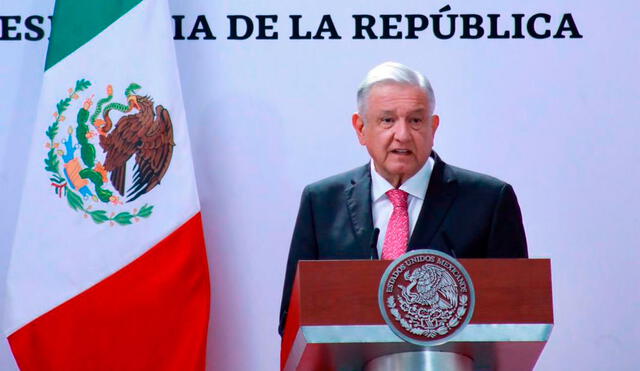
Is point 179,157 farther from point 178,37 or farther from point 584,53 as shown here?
point 584,53

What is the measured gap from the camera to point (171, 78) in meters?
4.16

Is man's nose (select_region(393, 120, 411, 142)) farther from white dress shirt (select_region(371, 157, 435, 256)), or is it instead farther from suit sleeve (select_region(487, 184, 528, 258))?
suit sleeve (select_region(487, 184, 528, 258))

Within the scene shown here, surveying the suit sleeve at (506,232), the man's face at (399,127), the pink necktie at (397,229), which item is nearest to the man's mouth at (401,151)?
the man's face at (399,127)

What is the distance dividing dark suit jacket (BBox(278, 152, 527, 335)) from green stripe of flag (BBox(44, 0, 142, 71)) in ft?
3.62

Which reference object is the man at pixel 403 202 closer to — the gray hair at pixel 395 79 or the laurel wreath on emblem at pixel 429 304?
the gray hair at pixel 395 79

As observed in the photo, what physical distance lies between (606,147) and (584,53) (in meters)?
0.36

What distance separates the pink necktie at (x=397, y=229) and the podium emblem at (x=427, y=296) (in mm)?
521

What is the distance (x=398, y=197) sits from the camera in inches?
135

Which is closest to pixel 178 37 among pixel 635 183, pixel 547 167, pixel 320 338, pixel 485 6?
pixel 485 6

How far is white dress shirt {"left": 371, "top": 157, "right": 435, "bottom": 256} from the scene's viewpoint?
345 centimetres

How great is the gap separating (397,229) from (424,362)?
27.2 inches

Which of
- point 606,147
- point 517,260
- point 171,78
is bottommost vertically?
point 517,260

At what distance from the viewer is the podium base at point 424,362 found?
8.91 ft

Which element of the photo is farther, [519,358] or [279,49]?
[279,49]
